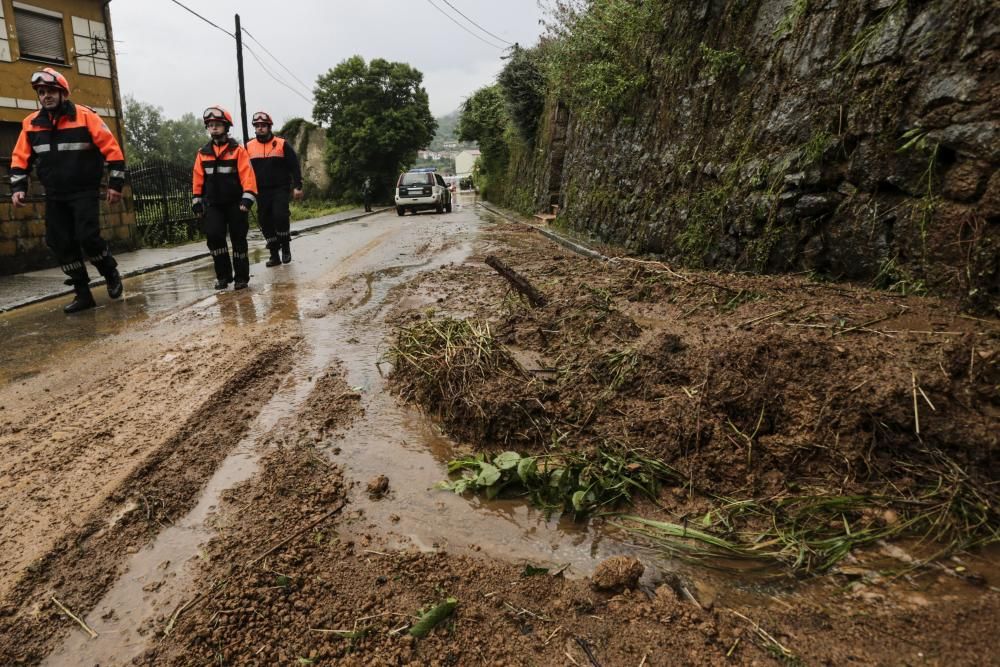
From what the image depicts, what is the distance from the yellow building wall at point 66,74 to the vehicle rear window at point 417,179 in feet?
40.7

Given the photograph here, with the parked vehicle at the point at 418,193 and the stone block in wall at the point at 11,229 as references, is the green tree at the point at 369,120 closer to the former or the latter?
the parked vehicle at the point at 418,193

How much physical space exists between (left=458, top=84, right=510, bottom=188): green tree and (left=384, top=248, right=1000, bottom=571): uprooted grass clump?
1053 inches

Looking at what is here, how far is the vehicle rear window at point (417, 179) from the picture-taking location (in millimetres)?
25289

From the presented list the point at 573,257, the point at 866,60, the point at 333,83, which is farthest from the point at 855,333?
the point at 333,83

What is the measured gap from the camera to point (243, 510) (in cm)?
256

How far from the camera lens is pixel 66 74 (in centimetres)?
1301

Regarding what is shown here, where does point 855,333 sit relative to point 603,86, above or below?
below

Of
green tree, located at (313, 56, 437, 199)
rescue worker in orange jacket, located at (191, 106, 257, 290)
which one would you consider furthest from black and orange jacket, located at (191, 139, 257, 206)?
green tree, located at (313, 56, 437, 199)

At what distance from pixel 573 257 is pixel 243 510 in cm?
738

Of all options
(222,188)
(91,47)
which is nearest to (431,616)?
(222,188)

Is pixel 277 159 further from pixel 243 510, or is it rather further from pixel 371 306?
pixel 243 510

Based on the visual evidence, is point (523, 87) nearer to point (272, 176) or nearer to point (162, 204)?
point (162, 204)

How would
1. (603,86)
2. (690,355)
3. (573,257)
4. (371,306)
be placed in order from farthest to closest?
(603,86)
(573,257)
(371,306)
(690,355)

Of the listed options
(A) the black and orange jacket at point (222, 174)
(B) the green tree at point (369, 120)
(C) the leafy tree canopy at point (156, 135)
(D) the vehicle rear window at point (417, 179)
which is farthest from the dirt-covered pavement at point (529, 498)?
(C) the leafy tree canopy at point (156, 135)
